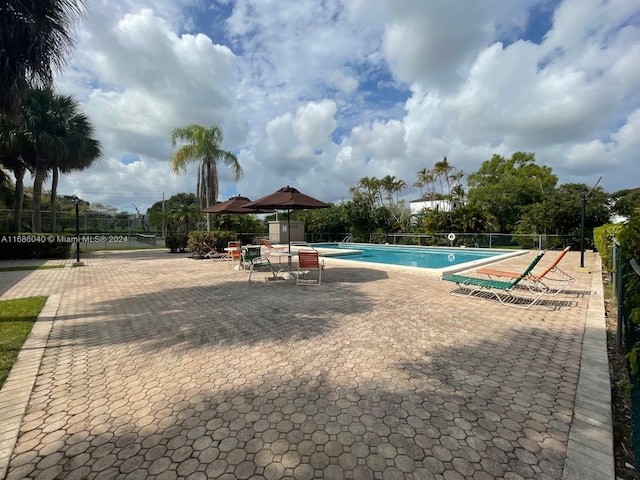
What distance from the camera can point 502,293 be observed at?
22.0 ft

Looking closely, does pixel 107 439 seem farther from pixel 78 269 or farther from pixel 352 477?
pixel 78 269

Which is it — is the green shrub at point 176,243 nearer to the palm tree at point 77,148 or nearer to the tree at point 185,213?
the tree at point 185,213

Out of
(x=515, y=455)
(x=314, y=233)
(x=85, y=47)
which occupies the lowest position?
(x=515, y=455)

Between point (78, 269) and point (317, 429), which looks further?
point (78, 269)

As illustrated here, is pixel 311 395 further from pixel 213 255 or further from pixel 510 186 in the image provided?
pixel 510 186

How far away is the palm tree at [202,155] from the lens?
65.0 ft

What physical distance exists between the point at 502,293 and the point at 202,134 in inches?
770

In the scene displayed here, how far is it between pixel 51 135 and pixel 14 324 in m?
17.9

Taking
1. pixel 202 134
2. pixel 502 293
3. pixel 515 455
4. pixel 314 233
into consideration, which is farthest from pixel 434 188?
pixel 515 455

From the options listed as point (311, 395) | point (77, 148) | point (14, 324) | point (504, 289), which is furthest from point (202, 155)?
point (311, 395)

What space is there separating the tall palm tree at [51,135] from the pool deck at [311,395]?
16.7 m

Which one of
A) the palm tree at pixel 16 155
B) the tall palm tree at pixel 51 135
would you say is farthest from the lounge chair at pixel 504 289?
the tall palm tree at pixel 51 135

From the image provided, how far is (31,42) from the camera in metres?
5.02

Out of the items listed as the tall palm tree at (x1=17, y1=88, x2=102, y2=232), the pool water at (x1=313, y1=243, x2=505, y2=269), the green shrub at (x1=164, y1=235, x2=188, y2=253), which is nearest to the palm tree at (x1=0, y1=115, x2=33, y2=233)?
the tall palm tree at (x1=17, y1=88, x2=102, y2=232)
